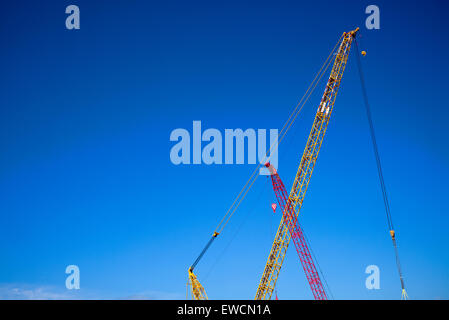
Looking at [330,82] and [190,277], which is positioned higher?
[330,82]

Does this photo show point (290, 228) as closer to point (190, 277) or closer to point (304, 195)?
point (304, 195)
